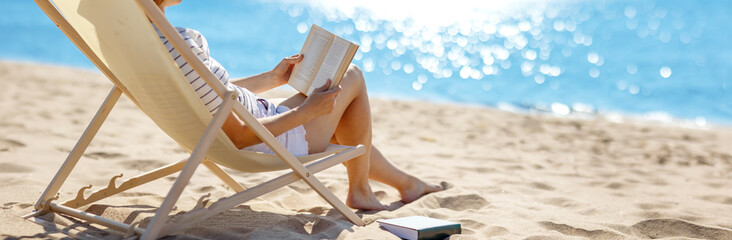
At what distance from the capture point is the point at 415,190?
348cm

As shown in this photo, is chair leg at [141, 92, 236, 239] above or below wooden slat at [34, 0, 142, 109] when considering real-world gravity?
below

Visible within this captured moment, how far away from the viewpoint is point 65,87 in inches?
273

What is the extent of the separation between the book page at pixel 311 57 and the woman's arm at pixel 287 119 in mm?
155

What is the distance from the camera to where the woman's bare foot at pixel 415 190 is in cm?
345

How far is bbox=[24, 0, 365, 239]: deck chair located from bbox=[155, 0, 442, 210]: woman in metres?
0.10

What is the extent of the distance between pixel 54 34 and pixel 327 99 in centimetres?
1489

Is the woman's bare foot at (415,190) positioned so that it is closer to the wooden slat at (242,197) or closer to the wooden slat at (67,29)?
the wooden slat at (242,197)

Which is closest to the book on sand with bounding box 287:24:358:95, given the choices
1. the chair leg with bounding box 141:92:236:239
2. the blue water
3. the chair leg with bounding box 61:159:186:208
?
the chair leg with bounding box 141:92:236:239

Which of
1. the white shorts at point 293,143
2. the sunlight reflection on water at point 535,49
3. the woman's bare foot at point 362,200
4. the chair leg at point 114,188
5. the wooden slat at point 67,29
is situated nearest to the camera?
the wooden slat at point 67,29

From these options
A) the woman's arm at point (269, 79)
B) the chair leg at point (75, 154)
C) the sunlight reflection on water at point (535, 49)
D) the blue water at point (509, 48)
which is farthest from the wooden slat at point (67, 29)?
the sunlight reflection on water at point (535, 49)

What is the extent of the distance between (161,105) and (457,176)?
2.13 m

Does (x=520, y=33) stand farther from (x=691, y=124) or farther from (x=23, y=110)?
(x=23, y=110)

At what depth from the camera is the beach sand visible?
289cm

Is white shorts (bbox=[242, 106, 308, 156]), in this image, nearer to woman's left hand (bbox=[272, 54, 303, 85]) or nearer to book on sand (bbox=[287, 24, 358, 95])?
book on sand (bbox=[287, 24, 358, 95])
